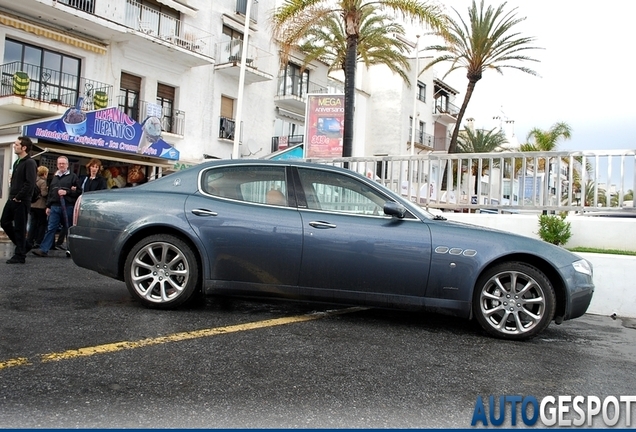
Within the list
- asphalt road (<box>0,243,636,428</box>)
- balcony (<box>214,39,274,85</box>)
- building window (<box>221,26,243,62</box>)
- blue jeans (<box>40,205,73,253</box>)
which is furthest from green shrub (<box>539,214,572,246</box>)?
building window (<box>221,26,243,62</box>)

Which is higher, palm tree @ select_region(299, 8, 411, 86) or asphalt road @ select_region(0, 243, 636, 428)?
palm tree @ select_region(299, 8, 411, 86)

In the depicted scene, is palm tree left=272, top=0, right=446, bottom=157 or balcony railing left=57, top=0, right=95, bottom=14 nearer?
palm tree left=272, top=0, right=446, bottom=157

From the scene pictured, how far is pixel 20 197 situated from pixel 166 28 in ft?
53.5

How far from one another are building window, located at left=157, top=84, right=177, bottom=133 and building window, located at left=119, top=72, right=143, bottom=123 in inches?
40.1

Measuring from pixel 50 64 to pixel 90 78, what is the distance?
1462mm

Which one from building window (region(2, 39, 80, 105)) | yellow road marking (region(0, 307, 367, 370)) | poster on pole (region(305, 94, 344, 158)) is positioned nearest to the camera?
yellow road marking (region(0, 307, 367, 370))

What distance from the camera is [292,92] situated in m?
28.8

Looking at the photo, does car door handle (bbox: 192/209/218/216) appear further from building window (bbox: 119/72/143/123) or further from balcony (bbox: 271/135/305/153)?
balcony (bbox: 271/135/305/153)

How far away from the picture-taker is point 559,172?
814 centimetres

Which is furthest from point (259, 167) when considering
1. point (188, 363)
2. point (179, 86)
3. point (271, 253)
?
Answer: point (179, 86)

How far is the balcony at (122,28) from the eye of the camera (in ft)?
56.2

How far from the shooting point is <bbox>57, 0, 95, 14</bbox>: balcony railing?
59.2 ft

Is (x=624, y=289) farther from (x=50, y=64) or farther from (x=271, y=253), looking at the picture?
(x=50, y=64)

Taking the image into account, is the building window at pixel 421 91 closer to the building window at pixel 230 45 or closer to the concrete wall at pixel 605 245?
the building window at pixel 230 45
